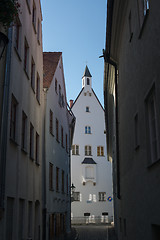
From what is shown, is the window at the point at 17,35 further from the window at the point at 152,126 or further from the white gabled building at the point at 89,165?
the white gabled building at the point at 89,165

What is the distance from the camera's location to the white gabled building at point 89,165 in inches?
1821

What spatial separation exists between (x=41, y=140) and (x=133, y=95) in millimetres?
8257

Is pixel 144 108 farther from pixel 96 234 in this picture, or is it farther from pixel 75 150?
pixel 75 150

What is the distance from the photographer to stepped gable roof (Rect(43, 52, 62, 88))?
2044 centimetres

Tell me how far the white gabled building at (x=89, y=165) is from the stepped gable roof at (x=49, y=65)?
25.6m

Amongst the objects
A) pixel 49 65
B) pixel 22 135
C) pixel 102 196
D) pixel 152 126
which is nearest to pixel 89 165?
pixel 102 196

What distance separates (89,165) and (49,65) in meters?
27.4

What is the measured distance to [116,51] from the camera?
1448cm

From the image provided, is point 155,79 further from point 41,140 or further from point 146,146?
point 41,140

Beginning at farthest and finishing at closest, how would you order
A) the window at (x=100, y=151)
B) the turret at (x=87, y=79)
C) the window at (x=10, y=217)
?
the turret at (x=87, y=79) < the window at (x=100, y=151) < the window at (x=10, y=217)

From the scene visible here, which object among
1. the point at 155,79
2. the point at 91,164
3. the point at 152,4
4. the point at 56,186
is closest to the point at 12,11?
the point at 152,4

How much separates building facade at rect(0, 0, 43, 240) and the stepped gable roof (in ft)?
10.3

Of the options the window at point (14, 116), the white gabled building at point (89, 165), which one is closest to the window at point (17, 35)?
the window at point (14, 116)

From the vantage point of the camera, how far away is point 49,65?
22969 millimetres
